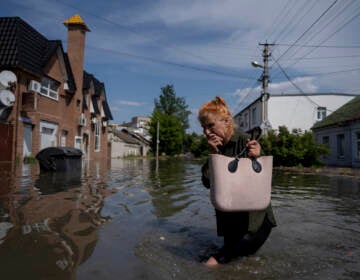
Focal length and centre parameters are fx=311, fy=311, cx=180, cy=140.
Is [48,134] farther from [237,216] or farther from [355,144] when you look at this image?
[355,144]

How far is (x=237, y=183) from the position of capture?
236 centimetres

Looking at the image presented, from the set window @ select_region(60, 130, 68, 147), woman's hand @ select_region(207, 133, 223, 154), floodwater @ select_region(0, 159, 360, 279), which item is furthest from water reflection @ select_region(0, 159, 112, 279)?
window @ select_region(60, 130, 68, 147)

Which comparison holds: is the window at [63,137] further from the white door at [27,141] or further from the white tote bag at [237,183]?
the white tote bag at [237,183]

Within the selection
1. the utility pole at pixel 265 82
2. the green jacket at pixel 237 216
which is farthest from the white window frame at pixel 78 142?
the green jacket at pixel 237 216

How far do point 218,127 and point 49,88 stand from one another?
18.9 m

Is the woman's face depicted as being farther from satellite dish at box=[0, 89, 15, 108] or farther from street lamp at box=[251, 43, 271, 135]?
street lamp at box=[251, 43, 271, 135]

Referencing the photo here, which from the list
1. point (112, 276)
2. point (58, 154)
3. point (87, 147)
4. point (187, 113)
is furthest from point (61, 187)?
point (187, 113)

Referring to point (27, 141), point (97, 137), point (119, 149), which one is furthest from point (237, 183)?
point (119, 149)

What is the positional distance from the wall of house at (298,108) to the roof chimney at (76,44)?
69.2 ft

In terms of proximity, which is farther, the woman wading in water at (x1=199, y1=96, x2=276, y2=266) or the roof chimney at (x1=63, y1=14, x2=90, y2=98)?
the roof chimney at (x1=63, y1=14, x2=90, y2=98)

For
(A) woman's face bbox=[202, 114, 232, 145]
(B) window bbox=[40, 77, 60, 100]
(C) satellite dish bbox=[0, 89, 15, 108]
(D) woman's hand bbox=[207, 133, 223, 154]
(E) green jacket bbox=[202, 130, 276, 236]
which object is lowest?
(E) green jacket bbox=[202, 130, 276, 236]

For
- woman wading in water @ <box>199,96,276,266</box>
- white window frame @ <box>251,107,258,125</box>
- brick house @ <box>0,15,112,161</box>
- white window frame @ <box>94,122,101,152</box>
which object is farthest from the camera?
white window frame @ <box>251,107,258,125</box>

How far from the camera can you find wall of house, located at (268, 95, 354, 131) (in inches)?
1339

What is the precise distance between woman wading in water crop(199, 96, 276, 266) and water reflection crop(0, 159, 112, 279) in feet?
4.00
